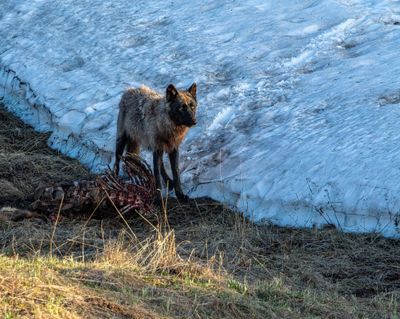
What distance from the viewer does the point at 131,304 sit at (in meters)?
6.37

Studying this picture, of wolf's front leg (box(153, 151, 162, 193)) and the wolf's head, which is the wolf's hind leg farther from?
the wolf's head

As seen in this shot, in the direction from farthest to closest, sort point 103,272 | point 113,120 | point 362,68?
point 113,120
point 362,68
point 103,272

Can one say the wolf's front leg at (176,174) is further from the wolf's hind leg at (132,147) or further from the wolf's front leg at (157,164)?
the wolf's hind leg at (132,147)

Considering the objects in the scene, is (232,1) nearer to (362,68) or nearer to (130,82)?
(130,82)

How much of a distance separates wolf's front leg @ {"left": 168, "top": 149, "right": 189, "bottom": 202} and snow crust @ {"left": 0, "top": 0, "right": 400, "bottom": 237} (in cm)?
32

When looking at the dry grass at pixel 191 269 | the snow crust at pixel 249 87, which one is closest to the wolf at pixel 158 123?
the snow crust at pixel 249 87

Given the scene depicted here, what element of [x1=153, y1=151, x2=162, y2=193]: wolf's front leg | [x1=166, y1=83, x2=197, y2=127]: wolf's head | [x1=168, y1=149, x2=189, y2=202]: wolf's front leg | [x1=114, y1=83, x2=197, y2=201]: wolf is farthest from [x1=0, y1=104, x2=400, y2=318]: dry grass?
[x1=166, y1=83, x2=197, y2=127]: wolf's head

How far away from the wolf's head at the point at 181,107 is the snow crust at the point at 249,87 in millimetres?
744

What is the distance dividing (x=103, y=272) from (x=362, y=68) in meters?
7.28

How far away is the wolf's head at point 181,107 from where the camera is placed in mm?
11719

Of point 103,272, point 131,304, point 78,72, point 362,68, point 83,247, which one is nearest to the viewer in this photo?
point 131,304

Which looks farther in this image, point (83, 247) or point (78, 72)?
point (78, 72)

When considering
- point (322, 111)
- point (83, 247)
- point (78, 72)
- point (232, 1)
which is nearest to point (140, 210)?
point (83, 247)

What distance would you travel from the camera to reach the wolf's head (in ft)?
38.4
